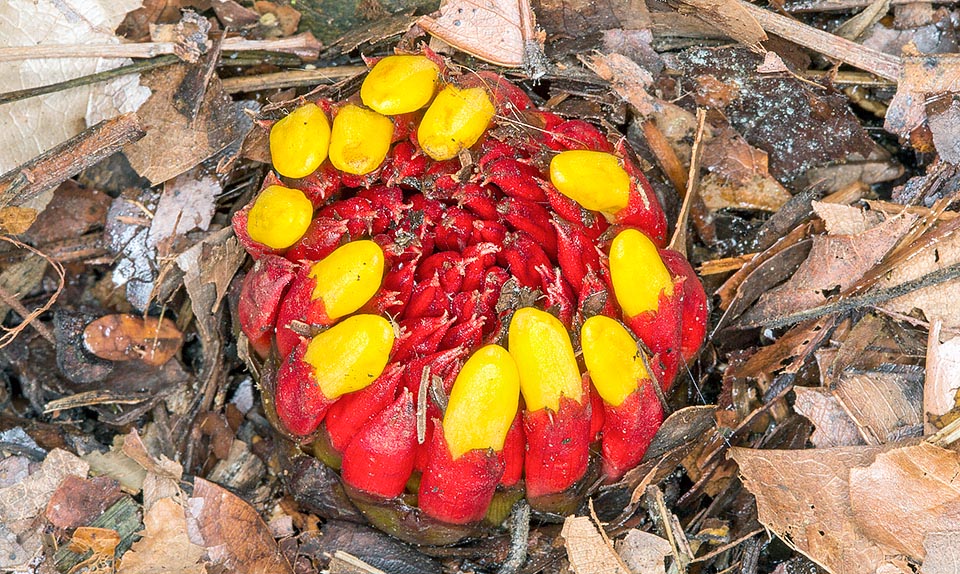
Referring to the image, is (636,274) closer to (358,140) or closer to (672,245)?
(672,245)

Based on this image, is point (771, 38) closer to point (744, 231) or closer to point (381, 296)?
point (744, 231)

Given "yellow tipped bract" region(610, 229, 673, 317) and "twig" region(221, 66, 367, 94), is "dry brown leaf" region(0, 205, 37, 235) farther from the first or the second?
"yellow tipped bract" region(610, 229, 673, 317)

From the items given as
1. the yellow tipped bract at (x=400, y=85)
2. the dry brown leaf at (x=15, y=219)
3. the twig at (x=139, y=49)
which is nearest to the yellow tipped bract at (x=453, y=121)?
the yellow tipped bract at (x=400, y=85)

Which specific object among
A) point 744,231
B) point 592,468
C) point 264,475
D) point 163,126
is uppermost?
point 163,126

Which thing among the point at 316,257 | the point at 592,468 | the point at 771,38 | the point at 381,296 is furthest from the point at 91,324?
the point at 771,38

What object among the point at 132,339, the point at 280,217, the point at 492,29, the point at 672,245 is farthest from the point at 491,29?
the point at 132,339
